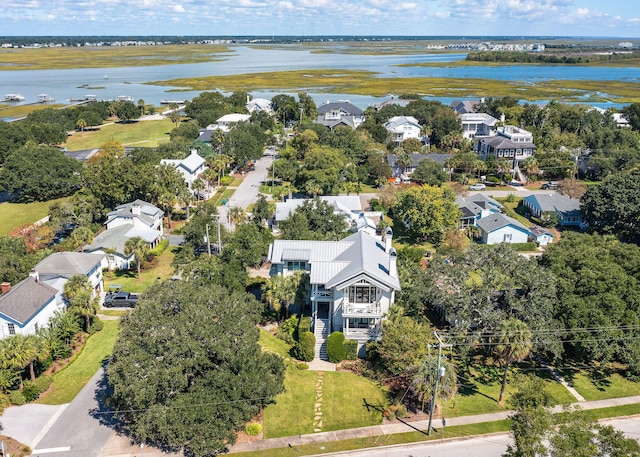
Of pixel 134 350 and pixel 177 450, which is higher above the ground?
pixel 134 350

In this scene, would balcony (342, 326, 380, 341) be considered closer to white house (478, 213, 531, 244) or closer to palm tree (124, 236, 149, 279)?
palm tree (124, 236, 149, 279)

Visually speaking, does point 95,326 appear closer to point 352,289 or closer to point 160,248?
point 160,248

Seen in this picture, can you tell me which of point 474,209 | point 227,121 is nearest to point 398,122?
point 227,121

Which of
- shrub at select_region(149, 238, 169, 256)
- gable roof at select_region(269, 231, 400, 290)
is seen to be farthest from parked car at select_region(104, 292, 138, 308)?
gable roof at select_region(269, 231, 400, 290)

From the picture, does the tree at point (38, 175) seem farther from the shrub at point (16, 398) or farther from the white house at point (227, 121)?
the shrub at point (16, 398)

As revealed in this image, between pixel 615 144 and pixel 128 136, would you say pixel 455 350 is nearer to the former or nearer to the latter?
pixel 615 144

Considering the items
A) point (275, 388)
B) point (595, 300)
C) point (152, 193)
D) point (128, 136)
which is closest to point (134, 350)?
point (275, 388)

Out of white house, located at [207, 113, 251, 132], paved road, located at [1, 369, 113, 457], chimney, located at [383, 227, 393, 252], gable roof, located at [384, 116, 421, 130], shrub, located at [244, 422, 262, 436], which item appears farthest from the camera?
white house, located at [207, 113, 251, 132]
